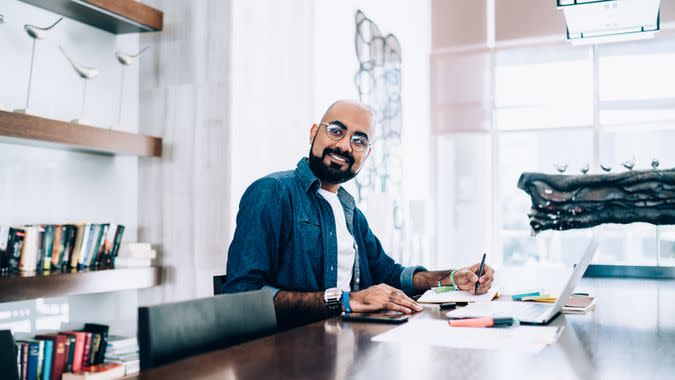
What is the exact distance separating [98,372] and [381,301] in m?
1.84

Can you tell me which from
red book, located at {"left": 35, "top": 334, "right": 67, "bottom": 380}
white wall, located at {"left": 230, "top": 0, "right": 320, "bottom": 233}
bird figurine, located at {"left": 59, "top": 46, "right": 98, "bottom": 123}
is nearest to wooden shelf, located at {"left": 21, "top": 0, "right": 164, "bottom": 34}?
bird figurine, located at {"left": 59, "top": 46, "right": 98, "bottom": 123}

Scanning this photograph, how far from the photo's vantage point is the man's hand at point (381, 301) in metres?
1.59

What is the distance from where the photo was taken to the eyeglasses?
220cm

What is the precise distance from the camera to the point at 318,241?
6.89 feet

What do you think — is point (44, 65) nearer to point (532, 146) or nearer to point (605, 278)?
point (605, 278)

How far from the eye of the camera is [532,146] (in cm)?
779

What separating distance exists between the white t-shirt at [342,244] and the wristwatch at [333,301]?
416 millimetres

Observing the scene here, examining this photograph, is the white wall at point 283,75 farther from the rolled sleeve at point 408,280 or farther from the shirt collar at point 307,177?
the rolled sleeve at point 408,280

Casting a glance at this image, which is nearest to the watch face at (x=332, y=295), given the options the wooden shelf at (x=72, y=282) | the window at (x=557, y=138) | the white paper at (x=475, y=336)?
the white paper at (x=475, y=336)

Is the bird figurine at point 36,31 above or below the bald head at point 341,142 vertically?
above

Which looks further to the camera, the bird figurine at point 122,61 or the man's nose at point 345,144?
the bird figurine at point 122,61

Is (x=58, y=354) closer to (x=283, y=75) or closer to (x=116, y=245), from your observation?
(x=116, y=245)

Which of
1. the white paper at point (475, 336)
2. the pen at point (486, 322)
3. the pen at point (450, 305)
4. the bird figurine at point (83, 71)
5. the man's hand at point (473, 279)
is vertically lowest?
the pen at point (450, 305)

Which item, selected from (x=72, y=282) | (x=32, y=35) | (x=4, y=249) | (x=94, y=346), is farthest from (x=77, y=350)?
(x=32, y=35)
